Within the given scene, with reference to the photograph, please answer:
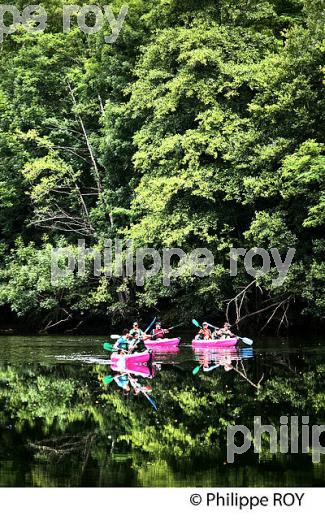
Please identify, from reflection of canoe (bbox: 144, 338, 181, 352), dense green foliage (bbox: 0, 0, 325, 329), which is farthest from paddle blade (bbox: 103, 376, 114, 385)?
dense green foliage (bbox: 0, 0, 325, 329)

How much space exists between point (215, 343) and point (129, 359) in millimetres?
4799

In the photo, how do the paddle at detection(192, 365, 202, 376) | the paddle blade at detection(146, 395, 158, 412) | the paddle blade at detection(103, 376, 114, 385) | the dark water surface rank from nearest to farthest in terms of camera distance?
the dark water surface < the paddle blade at detection(146, 395, 158, 412) < the paddle blade at detection(103, 376, 114, 385) < the paddle at detection(192, 365, 202, 376)

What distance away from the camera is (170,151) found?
27.0 m

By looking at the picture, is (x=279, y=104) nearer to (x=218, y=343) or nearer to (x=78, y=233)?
(x=218, y=343)

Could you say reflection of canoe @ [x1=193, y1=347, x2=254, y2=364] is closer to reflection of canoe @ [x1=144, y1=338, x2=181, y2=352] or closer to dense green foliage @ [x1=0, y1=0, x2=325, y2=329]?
reflection of canoe @ [x1=144, y1=338, x2=181, y2=352]

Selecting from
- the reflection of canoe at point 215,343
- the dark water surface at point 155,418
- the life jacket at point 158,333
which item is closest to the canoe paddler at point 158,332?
the life jacket at point 158,333

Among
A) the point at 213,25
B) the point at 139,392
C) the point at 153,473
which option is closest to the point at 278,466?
the point at 153,473

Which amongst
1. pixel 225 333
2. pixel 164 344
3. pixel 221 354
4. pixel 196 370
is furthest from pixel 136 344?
pixel 225 333

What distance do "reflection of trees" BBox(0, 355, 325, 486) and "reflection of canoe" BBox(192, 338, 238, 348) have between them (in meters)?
4.83

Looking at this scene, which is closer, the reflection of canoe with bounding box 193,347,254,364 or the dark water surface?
the dark water surface

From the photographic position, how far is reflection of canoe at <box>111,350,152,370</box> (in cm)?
2004

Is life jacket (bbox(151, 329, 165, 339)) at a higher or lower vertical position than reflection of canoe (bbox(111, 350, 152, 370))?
lower

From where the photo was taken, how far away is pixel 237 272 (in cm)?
2631

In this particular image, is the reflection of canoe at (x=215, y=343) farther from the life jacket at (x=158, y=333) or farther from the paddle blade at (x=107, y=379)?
the paddle blade at (x=107, y=379)
